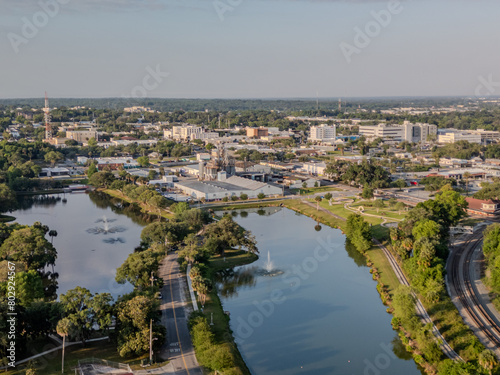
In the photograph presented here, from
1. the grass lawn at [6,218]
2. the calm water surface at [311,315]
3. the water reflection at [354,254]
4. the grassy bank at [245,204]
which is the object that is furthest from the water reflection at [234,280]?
the grass lawn at [6,218]

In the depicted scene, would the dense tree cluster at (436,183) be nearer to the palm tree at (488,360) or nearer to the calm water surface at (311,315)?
the calm water surface at (311,315)

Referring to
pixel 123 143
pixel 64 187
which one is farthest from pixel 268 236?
pixel 123 143

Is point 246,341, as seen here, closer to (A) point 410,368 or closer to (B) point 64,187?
(A) point 410,368

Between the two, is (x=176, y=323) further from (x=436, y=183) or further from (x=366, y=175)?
(x=436, y=183)

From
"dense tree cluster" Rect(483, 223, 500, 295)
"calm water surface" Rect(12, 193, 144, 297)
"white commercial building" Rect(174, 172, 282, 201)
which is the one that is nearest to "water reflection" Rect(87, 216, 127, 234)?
"calm water surface" Rect(12, 193, 144, 297)

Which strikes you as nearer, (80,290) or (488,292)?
(80,290)

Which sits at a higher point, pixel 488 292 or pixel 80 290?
pixel 80 290
